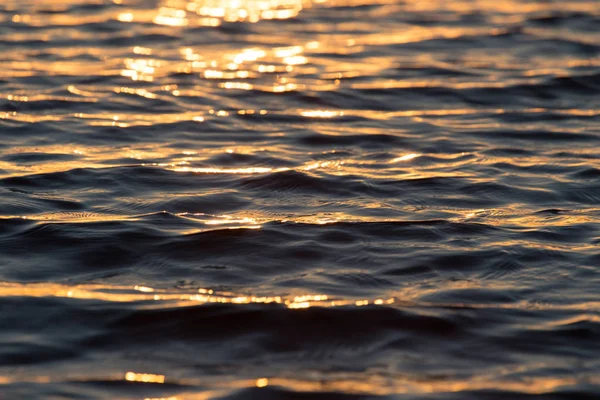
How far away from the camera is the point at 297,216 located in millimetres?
6031

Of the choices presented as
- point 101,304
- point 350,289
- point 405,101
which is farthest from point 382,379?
point 405,101

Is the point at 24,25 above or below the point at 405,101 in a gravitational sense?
above

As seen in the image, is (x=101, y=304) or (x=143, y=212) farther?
(x=143, y=212)

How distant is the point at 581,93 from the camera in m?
9.62

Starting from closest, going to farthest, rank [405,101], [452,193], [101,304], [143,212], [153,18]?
[101,304] < [143,212] < [452,193] < [405,101] < [153,18]

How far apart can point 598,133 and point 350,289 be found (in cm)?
401

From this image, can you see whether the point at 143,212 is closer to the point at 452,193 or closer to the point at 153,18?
the point at 452,193

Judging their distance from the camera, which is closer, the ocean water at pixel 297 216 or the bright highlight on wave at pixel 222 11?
the ocean water at pixel 297 216

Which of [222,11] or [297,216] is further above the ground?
[222,11]

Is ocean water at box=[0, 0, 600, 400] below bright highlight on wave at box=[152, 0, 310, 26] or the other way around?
below

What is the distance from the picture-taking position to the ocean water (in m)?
4.21

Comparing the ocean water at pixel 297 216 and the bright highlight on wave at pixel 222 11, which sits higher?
the bright highlight on wave at pixel 222 11

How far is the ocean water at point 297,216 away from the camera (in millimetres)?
4211

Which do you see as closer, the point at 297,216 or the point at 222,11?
the point at 297,216
